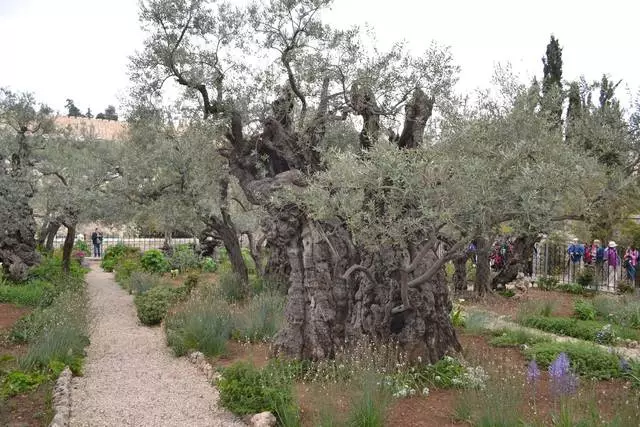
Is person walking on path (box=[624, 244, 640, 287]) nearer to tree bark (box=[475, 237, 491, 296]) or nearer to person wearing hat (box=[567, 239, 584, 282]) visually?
person wearing hat (box=[567, 239, 584, 282])

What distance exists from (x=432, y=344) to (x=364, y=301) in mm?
1013

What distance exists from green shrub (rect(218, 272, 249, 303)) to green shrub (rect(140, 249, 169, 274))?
7618 millimetres

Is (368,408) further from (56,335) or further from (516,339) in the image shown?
(56,335)

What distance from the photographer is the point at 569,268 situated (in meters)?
20.7

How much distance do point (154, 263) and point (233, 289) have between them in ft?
29.6

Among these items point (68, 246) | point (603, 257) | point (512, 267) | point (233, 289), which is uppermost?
point (603, 257)

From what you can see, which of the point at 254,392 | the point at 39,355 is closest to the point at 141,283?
the point at 39,355

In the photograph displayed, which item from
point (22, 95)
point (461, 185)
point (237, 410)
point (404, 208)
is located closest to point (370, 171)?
point (404, 208)

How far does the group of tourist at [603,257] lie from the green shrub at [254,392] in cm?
1436

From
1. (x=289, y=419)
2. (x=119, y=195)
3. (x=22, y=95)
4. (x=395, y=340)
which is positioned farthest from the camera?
(x=22, y=95)

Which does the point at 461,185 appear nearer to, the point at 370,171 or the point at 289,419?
the point at 370,171

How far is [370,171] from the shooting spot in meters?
5.78

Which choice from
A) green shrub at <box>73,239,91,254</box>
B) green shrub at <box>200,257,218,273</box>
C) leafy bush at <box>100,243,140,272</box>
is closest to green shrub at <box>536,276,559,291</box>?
green shrub at <box>200,257,218,273</box>

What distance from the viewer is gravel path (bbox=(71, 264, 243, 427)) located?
5.96 meters
